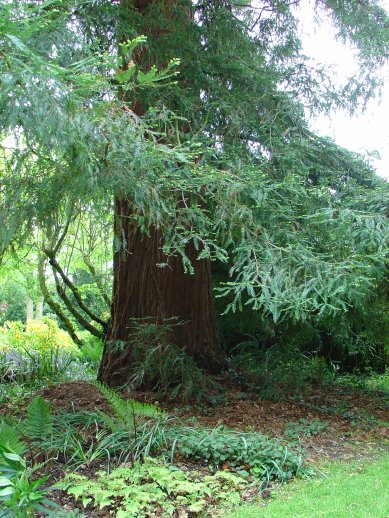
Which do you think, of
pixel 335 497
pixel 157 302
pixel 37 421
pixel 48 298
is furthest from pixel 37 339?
pixel 335 497

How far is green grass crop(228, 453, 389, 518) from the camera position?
174 inches

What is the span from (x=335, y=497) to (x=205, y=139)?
3730mm

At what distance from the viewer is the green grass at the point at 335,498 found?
442 cm

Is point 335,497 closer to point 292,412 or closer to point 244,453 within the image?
point 244,453

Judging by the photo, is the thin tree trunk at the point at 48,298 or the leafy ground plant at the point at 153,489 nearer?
the leafy ground plant at the point at 153,489

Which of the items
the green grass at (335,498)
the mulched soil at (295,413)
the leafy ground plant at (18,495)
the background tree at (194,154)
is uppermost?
the background tree at (194,154)

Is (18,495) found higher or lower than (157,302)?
lower

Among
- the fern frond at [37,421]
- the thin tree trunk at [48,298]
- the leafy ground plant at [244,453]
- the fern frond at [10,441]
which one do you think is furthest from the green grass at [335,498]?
the thin tree trunk at [48,298]

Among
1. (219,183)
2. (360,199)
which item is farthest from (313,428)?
(219,183)

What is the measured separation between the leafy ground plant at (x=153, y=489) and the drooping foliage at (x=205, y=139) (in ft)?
4.79

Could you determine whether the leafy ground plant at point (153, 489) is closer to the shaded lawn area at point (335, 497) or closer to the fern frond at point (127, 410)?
the shaded lawn area at point (335, 497)

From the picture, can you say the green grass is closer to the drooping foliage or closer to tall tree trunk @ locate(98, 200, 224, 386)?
the drooping foliage

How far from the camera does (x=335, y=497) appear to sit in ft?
15.5

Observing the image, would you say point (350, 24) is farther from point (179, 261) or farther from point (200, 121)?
point (179, 261)
